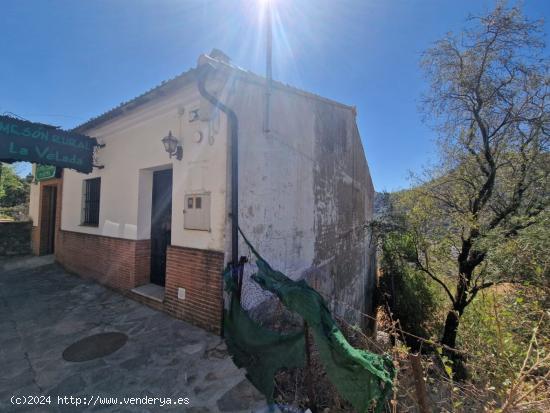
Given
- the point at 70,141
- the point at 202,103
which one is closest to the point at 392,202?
the point at 202,103

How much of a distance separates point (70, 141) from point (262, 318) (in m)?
5.99

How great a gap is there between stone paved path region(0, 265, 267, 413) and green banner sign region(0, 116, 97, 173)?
3073 mm

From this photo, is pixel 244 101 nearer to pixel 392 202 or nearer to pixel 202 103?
pixel 202 103

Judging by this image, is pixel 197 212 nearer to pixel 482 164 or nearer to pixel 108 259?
pixel 108 259

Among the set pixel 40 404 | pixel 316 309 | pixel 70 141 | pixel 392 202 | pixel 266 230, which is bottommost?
pixel 40 404

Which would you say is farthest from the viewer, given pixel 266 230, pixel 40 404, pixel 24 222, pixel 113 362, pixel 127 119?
pixel 24 222

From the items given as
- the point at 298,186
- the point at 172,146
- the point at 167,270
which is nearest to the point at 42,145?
the point at 172,146

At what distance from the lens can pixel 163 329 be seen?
457cm

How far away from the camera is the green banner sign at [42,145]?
5.27 meters

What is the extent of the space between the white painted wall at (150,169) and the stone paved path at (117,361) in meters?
1.50

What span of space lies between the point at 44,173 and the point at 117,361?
31.1ft

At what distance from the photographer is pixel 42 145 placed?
18.7 ft

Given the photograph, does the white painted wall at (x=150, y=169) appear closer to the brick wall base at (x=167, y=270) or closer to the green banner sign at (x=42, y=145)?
the brick wall base at (x=167, y=270)

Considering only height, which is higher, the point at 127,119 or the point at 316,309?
the point at 127,119
